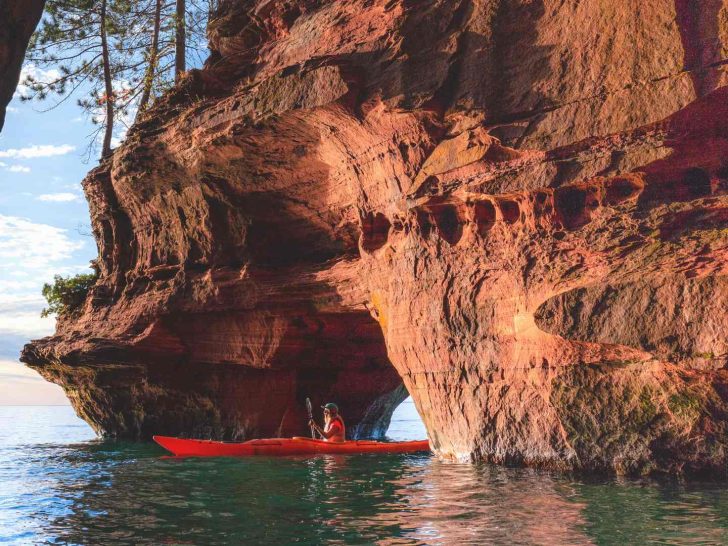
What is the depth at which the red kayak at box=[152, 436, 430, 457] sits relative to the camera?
15719 mm

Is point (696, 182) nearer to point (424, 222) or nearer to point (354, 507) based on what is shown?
point (424, 222)

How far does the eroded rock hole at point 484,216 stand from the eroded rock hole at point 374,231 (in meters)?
2.91

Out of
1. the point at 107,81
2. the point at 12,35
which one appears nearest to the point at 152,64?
the point at 107,81

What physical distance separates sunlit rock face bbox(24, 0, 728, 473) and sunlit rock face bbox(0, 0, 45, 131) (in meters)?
8.99

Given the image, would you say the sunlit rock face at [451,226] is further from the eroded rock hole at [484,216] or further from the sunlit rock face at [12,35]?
the sunlit rock face at [12,35]

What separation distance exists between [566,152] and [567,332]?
299cm

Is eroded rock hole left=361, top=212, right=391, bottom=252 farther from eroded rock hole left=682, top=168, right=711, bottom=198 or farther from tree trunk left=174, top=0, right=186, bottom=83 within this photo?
tree trunk left=174, top=0, right=186, bottom=83

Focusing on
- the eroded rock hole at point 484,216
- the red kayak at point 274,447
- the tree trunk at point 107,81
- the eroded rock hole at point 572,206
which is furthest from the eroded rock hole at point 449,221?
the tree trunk at point 107,81

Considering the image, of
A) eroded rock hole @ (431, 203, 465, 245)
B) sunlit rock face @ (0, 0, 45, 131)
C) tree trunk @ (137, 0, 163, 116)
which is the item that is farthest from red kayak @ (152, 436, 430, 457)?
sunlit rock face @ (0, 0, 45, 131)

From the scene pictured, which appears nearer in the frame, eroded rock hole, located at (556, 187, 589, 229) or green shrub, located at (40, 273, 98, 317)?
eroded rock hole, located at (556, 187, 589, 229)

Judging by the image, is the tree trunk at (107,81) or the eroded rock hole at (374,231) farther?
the tree trunk at (107,81)

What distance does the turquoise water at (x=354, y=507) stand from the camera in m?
7.35

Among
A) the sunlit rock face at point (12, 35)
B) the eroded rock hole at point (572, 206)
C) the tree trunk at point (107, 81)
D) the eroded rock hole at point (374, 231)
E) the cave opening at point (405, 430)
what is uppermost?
the tree trunk at point (107, 81)

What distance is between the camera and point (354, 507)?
923 centimetres
